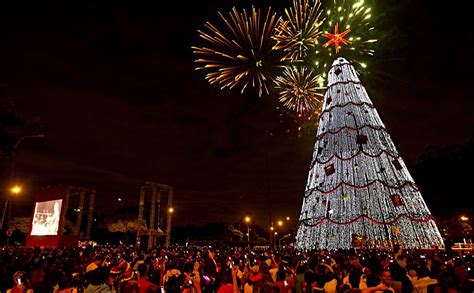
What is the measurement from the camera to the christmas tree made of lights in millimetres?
19172

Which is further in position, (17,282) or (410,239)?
(410,239)

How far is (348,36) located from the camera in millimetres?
23469

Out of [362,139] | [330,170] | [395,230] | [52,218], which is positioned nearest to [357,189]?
[330,170]

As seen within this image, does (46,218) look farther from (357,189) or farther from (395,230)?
(395,230)

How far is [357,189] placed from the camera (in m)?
20.5

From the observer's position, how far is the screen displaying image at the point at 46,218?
3234cm

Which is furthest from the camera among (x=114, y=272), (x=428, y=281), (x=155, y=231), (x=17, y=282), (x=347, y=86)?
(x=155, y=231)

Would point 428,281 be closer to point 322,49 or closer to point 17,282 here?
point 17,282

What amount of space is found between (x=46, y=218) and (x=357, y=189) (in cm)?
3221

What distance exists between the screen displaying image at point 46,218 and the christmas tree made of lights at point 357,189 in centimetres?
2617

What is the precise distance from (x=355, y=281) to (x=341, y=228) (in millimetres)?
A: 14911

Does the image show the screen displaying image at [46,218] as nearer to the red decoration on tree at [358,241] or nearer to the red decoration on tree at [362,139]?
the red decoration on tree at [358,241]

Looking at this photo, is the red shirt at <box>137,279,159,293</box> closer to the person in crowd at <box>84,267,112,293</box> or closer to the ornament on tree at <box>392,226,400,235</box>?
the person in crowd at <box>84,267,112,293</box>

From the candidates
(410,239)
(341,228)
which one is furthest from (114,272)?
(410,239)
